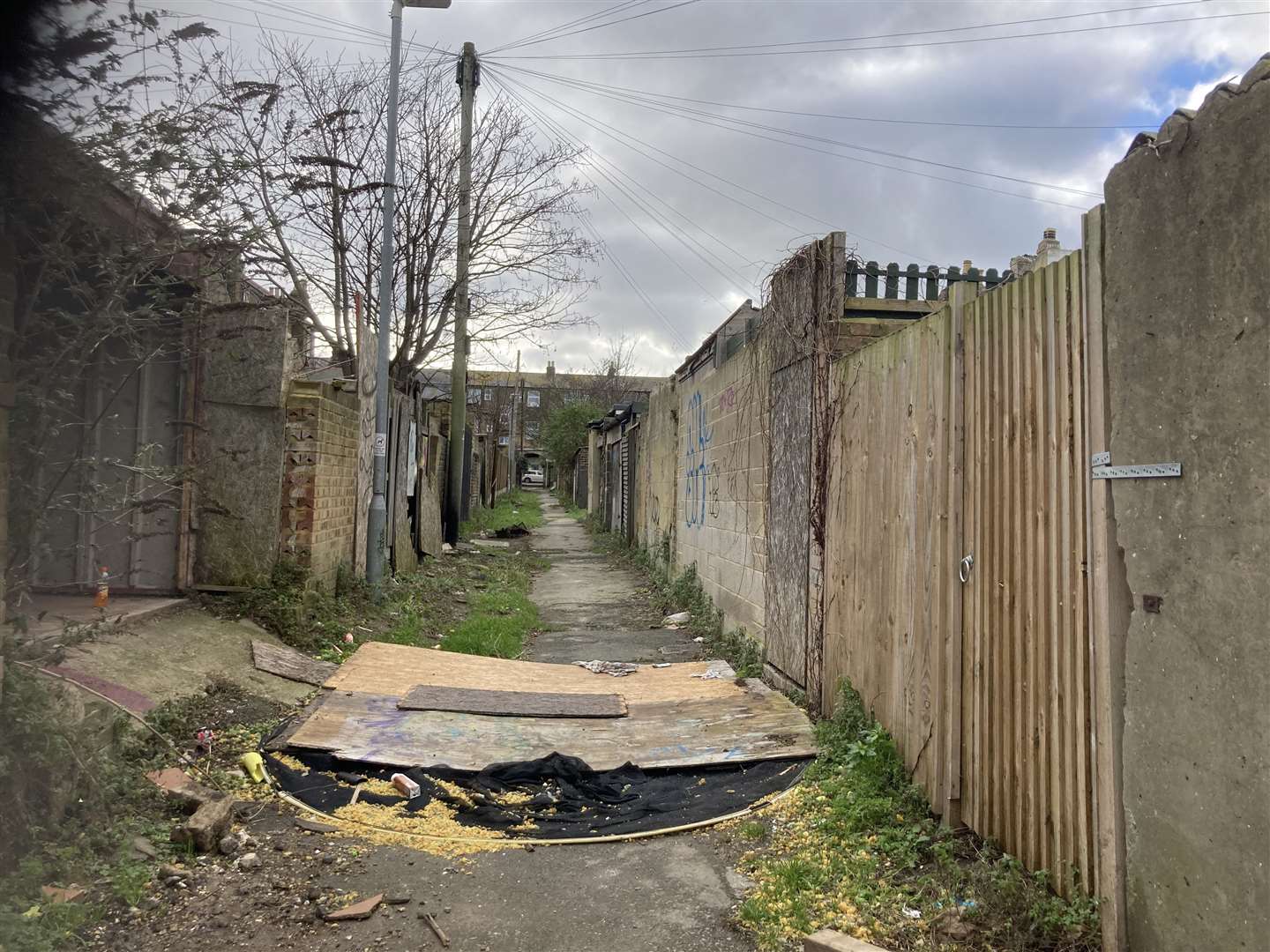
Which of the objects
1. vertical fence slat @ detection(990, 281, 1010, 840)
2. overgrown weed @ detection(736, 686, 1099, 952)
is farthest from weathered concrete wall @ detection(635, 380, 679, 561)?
vertical fence slat @ detection(990, 281, 1010, 840)

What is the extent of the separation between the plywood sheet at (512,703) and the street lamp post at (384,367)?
3.12 meters

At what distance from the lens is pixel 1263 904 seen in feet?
6.39

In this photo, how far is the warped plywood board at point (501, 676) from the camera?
19.2ft

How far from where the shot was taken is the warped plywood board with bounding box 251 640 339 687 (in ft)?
18.2

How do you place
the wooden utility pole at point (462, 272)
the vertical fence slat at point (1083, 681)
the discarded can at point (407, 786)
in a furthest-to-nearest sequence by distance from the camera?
the wooden utility pole at point (462, 272), the discarded can at point (407, 786), the vertical fence slat at point (1083, 681)

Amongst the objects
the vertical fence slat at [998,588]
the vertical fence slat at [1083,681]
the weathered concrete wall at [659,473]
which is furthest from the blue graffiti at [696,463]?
the vertical fence slat at [1083,681]

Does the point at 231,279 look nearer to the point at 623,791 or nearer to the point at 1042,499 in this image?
the point at 623,791

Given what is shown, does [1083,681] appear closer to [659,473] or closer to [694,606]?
[694,606]

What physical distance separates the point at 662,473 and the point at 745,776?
822cm

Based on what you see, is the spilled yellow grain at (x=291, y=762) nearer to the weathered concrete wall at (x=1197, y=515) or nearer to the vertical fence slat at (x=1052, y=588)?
the vertical fence slat at (x=1052, y=588)

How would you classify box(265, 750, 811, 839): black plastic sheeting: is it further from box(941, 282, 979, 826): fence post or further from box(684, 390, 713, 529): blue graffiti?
box(684, 390, 713, 529): blue graffiti

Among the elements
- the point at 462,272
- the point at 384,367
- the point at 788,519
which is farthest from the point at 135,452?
the point at 462,272

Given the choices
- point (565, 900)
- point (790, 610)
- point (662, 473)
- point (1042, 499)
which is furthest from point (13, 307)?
point (662, 473)

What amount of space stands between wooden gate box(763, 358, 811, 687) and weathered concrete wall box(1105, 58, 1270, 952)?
3046mm
